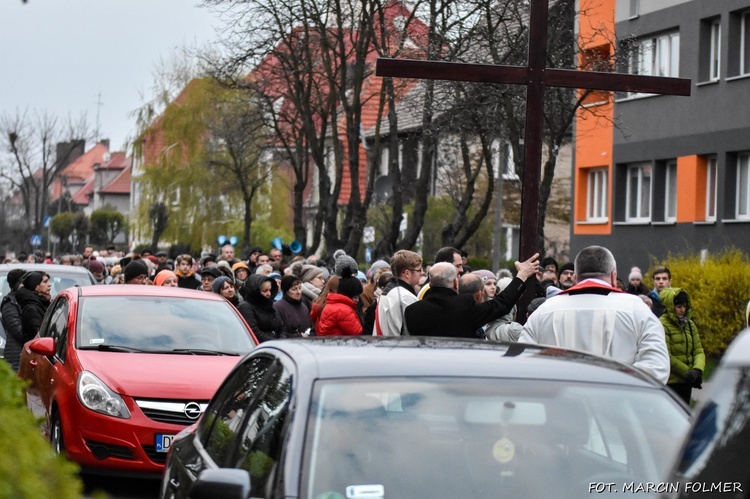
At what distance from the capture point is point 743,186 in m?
30.9

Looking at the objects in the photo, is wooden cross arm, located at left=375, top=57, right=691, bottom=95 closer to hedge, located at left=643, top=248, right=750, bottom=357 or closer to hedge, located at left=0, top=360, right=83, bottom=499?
hedge, located at left=0, top=360, right=83, bottom=499

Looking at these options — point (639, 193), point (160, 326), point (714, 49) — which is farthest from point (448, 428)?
point (639, 193)

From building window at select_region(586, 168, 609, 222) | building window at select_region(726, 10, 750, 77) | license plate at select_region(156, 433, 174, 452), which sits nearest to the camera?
license plate at select_region(156, 433, 174, 452)

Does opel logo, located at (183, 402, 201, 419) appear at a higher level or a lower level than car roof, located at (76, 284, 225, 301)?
lower

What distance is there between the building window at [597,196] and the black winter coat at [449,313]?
29265 mm

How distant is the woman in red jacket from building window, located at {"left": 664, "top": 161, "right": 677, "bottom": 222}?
23.5 m

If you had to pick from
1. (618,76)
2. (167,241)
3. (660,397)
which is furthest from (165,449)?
(167,241)

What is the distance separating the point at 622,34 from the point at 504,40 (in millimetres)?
12380

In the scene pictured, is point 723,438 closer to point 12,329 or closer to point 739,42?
point 12,329

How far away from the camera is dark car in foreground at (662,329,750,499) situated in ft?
9.16

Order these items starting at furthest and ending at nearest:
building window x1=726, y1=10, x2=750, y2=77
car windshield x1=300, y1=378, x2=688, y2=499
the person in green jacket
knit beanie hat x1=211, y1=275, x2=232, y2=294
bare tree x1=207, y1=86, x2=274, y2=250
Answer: bare tree x1=207, y1=86, x2=274, y2=250, building window x1=726, y1=10, x2=750, y2=77, knit beanie hat x1=211, y1=275, x2=232, y2=294, the person in green jacket, car windshield x1=300, y1=378, x2=688, y2=499

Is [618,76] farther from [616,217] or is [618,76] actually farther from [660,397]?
[616,217]

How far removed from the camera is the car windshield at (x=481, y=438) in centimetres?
461

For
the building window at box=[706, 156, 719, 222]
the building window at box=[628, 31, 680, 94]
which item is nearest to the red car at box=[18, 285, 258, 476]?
the building window at box=[706, 156, 719, 222]
